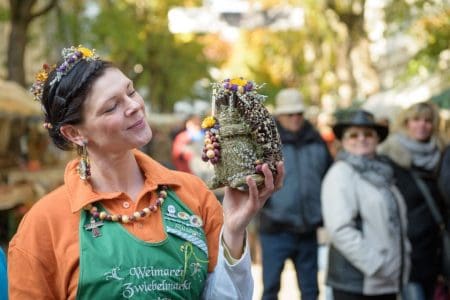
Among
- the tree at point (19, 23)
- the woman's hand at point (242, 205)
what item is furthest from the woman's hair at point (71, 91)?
the tree at point (19, 23)

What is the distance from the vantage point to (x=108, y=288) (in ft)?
9.10

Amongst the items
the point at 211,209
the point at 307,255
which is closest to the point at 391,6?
the point at 307,255

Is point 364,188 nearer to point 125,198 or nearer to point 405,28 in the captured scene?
point 125,198

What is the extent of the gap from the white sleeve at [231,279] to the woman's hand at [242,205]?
0.03m

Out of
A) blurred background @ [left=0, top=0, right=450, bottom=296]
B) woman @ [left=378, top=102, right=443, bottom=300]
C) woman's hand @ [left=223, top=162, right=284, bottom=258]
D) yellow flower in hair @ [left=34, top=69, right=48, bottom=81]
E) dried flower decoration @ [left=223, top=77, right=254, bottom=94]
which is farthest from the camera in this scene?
blurred background @ [left=0, top=0, right=450, bottom=296]

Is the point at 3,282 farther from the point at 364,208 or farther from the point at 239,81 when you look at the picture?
the point at 364,208

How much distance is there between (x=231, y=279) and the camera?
2863 millimetres

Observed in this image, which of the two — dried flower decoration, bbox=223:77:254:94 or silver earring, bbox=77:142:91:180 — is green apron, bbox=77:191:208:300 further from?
dried flower decoration, bbox=223:77:254:94

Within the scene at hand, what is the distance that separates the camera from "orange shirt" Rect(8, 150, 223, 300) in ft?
9.28

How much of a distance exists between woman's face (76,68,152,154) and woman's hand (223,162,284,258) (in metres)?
0.34

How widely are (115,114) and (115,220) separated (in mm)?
327

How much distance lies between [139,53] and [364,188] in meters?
19.8

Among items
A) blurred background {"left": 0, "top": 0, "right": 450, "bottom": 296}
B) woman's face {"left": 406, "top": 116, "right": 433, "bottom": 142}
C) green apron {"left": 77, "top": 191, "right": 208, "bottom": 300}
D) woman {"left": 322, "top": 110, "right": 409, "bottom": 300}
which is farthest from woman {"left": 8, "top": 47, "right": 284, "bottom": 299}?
woman's face {"left": 406, "top": 116, "right": 433, "bottom": 142}

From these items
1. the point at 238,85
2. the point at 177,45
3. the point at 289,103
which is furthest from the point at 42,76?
the point at 177,45
